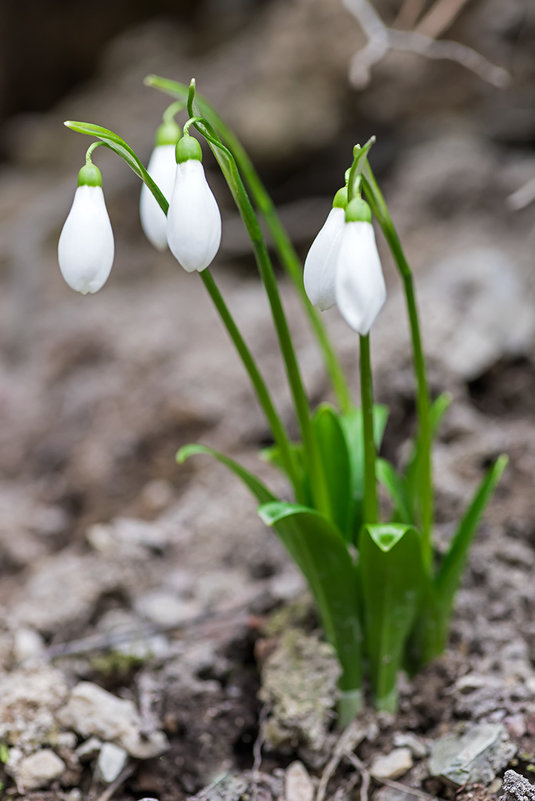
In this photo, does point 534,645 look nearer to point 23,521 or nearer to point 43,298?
point 23,521

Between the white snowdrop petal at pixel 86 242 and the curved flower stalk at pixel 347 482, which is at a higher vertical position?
the white snowdrop petal at pixel 86 242

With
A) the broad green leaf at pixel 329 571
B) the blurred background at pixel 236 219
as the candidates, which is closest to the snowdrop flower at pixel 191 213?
the broad green leaf at pixel 329 571

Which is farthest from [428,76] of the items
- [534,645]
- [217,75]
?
[534,645]

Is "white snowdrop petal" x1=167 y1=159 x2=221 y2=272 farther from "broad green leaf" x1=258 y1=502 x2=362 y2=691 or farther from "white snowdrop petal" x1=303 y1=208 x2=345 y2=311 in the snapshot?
"broad green leaf" x1=258 y1=502 x2=362 y2=691

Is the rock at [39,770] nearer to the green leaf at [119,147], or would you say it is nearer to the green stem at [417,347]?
the green stem at [417,347]

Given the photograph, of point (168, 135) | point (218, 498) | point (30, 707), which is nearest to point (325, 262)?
point (168, 135)
